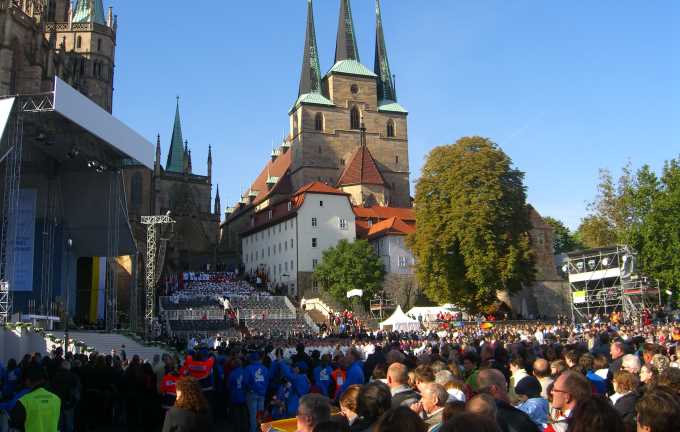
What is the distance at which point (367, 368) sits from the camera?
11547mm

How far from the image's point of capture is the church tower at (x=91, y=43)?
204ft

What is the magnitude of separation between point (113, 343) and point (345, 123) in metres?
57.9

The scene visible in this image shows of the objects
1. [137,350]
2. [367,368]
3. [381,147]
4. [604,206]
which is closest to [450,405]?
[367,368]

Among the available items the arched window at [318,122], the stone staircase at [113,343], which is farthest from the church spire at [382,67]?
the stone staircase at [113,343]

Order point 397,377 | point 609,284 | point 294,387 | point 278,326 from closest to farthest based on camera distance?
point 397,377 < point 294,387 < point 278,326 < point 609,284

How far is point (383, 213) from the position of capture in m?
70.8

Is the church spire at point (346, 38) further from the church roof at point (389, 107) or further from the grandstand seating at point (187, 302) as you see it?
the grandstand seating at point (187, 302)

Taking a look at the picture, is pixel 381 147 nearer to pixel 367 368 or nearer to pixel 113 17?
pixel 113 17

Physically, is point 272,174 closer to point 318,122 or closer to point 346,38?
point 318,122

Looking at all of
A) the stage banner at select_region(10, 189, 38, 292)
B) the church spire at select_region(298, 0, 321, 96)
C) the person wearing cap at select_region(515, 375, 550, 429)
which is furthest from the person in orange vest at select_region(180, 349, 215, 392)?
the church spire at select_region(298, 0, 321, 96)

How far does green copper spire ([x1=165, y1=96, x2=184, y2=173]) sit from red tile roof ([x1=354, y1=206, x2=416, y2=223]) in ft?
96.7

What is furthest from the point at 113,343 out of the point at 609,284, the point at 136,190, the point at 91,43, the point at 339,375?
the point at 136,190

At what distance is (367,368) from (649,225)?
3441 centimetres

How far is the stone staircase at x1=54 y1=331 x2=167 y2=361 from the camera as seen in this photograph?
2631 cm
